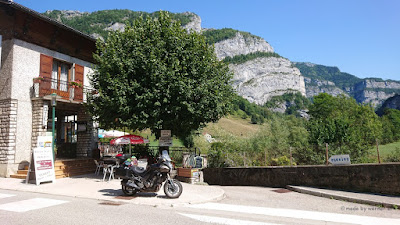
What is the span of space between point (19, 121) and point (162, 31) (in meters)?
8.85

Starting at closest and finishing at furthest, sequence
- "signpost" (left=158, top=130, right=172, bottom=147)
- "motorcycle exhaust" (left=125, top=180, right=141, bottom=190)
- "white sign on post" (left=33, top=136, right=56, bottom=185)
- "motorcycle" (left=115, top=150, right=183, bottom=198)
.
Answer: "motorcycle" (left=115, top=150, right=183, bottom=198) < "motorcycle exhaust" (left=125, top=180, right=141, bottom=190) < "white sign on post" (left=33, top=136, right=56, bottom=185) < "signpost" (left=158, top=130, right=172, bottom=147)

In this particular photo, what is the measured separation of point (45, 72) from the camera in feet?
51.9

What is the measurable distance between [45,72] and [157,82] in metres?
7.12

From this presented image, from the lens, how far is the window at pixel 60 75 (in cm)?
1667

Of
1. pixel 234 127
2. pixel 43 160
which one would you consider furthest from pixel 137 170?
pixel 234 127

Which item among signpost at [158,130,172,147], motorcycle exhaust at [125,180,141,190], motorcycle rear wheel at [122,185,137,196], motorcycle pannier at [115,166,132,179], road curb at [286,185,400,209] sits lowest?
road curb at [286,185,400,209]

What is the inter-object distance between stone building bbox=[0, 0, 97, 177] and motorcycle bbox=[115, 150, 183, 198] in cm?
726

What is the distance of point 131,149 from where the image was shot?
19.7 m

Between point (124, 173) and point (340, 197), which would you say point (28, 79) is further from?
point (340, 197)

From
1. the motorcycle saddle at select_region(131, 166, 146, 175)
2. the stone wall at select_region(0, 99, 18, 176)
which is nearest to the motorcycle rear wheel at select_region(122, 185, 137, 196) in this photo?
the motorcycle saddle at select_region(131, 166, 146, 175)

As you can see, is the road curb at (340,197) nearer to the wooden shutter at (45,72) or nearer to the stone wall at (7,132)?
the wooden shutter at (45,72)

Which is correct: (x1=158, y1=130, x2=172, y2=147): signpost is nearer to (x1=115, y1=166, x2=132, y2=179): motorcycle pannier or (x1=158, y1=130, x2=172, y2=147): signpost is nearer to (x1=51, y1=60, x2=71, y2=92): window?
(x1=115, y1=166, x2=132, y2=179): motorcycle pannier

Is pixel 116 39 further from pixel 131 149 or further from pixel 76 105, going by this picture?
pixel 131 149

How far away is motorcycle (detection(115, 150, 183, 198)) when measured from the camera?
29.9 ft
